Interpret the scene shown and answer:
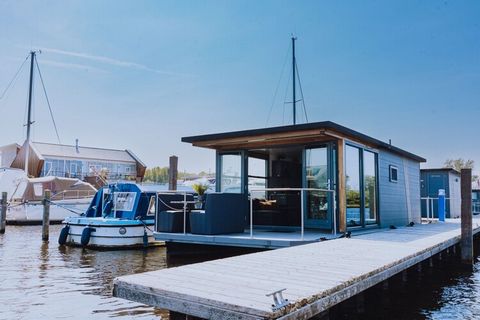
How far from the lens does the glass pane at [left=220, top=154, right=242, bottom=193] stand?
1050cm

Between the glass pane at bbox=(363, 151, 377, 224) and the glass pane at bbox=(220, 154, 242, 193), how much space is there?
122 inches

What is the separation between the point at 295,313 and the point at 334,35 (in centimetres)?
1616

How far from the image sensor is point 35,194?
2581cm

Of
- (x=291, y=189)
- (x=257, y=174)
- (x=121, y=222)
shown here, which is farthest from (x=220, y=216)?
(x=121, y=222)

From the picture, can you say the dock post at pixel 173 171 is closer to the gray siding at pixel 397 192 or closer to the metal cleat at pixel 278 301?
the gray siding at pixel 397 192

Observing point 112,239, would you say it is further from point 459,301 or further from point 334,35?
point 334,35

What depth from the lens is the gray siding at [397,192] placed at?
11.5 meters

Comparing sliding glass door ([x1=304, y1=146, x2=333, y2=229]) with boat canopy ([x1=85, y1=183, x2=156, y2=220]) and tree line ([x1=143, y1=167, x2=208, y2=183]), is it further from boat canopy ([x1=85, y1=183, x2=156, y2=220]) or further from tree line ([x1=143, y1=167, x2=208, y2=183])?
tree line ([x1=143, y1=167, x2=208, y2=183])

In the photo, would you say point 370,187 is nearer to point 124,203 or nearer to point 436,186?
point 124,203

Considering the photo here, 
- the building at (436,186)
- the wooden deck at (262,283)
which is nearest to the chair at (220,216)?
the wooden deck at (262,283)

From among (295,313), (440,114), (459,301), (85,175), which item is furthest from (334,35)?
(85,175)

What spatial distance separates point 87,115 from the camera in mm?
29188

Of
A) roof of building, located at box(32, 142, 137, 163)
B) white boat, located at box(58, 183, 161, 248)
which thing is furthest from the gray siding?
roof of building, located at box(32, 142, 137, 163)

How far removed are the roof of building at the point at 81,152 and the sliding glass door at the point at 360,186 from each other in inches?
1334
